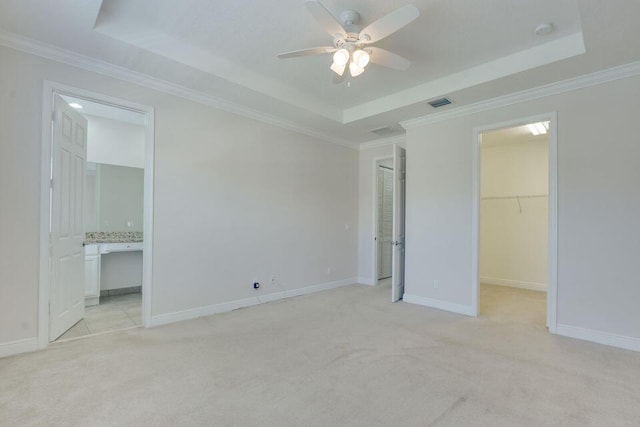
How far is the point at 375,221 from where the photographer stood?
591cm

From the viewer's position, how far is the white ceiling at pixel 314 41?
2.49 m

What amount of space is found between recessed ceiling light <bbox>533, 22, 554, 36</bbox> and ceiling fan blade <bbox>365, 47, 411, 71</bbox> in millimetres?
1162

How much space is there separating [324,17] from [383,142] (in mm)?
3804

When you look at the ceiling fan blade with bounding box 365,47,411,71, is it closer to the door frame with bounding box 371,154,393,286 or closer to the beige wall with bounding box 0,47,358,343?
the beige wall with bounding box 0,47,358,343

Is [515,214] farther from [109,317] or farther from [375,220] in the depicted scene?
[109,317]

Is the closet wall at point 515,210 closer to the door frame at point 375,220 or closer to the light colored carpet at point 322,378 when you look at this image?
the door frame at point 375,220

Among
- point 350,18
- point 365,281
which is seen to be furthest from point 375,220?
point 350,18

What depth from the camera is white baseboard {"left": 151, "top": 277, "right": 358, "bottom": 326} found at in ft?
11.8

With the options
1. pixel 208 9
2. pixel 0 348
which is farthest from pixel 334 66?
pixel 0 348

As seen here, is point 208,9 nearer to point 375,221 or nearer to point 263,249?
point 263,249

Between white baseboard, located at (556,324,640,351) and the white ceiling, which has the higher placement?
the white ceiling

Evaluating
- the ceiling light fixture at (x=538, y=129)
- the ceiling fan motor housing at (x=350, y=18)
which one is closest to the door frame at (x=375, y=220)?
the ceiling light fixture at (x=538, y=129)

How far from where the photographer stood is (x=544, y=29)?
276 centimetres

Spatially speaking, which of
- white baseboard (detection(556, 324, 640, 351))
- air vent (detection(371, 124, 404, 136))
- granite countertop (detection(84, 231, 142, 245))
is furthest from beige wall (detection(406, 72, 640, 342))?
granite countertop (detection(84, 231, 142, 245))
